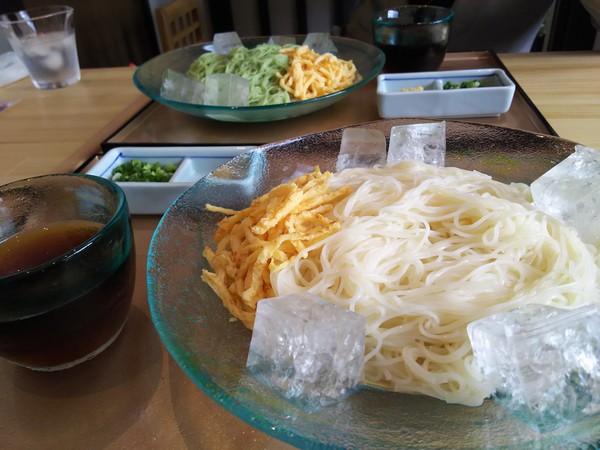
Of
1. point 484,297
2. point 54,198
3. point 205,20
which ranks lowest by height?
point 205,20

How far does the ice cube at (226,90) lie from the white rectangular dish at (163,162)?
294mm

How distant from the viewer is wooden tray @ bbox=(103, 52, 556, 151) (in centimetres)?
144

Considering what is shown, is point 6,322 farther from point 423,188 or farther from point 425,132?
point 425,132

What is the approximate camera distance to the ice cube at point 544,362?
49 centimetres

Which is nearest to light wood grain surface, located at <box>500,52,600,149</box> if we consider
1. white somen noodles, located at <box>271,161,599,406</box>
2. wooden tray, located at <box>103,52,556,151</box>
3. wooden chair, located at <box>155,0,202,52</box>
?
wooden tray, located at <box>103,52,556,151</box>

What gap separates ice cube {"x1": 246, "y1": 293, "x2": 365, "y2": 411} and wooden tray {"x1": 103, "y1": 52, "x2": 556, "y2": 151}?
0.92 m

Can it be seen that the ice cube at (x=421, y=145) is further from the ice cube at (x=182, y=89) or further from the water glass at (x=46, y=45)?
the water glass at (x=46, y=45)

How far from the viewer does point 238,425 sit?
65 centimetres

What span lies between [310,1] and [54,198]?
405 centimetres

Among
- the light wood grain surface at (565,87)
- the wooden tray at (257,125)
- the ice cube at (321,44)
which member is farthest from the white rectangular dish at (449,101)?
the ice cube at (321,44)

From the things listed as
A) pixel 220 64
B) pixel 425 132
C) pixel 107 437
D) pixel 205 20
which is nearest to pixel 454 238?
pixel 425 132

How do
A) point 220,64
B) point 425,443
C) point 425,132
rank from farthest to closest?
point 220,64
point 425,132
point 425,443

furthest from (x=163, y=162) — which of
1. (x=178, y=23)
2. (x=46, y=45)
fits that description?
(x=178, y=23)

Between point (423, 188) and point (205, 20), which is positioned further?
point (205, 20)
